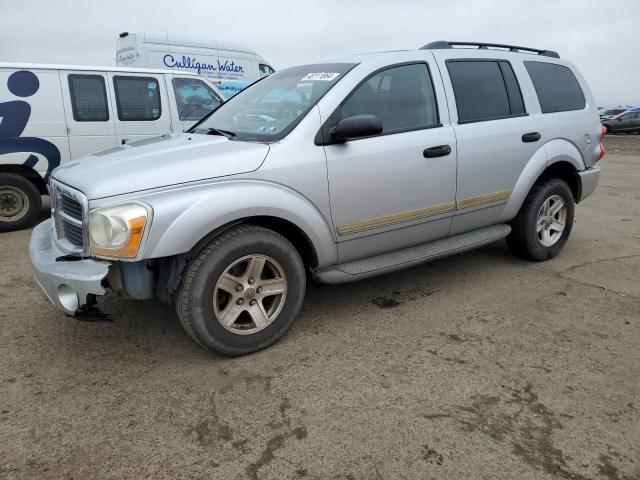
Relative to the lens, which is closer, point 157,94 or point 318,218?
point 318,218

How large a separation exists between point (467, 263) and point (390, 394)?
92.9 inches

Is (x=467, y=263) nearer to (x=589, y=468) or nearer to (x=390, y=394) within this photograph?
(x=390, y=394)

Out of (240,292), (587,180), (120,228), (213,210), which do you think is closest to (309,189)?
(213,210)

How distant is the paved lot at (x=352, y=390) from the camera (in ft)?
7.02

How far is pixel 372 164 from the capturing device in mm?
3246

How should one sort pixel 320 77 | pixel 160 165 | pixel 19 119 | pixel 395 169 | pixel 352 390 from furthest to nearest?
1. pixel 19 119
2. pixel 320 77
3. pixel 395 169
4. pixel 160 165
5. pixel 352 390

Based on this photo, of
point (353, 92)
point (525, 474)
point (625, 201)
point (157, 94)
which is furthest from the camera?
point (625, 201)

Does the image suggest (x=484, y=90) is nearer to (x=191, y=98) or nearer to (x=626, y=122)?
(x=191, y=98)

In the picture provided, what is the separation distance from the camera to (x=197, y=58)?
489 inches

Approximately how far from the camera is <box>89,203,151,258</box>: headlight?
2.51 meters

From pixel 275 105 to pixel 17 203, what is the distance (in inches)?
169

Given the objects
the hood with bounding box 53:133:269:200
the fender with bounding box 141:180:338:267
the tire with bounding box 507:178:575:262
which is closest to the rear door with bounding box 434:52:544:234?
the tire with bounding box 507:178:575:262

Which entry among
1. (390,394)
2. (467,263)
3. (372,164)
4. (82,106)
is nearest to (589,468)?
(390,394)

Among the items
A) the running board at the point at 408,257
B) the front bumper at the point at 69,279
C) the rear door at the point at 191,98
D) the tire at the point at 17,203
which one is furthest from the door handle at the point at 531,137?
the tire at the point at 17,203
